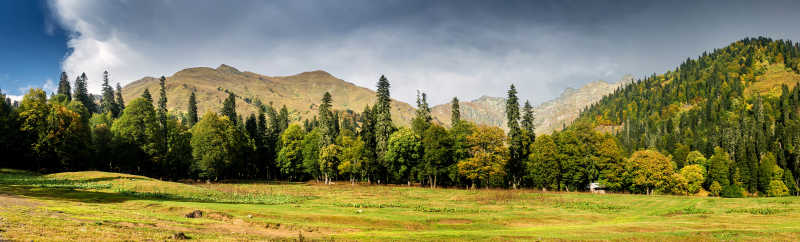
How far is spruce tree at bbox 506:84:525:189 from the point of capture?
80.8 metres

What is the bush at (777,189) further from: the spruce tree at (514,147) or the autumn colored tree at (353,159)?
the autumn colored tree at (353,159)

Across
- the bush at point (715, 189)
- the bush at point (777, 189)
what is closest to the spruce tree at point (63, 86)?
the bush at point (715, 189)

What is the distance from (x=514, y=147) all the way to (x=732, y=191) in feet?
243

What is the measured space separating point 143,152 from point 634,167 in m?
96.7

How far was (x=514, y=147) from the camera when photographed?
81.8 meters

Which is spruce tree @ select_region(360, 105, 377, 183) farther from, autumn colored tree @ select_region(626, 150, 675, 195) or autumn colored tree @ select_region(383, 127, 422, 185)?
autumn colored tree @ select_region(626, 150, 675, 195)

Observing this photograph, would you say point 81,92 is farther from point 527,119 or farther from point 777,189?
point 777,189

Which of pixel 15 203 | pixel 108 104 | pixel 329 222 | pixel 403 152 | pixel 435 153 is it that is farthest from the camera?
pixel 108 104

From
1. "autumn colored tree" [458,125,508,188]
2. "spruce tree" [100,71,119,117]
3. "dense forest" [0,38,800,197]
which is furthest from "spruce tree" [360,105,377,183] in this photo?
"spruce tree" [100,71,119,117]

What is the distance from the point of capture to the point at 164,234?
18266mm

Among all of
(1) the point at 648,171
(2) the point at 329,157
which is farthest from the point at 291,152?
(1) the point at 648,171

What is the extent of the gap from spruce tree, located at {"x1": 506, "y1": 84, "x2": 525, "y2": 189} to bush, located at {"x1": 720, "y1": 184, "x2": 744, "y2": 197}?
70.3m

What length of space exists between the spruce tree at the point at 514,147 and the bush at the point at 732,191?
231ft

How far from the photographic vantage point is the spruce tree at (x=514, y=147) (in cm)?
8081
